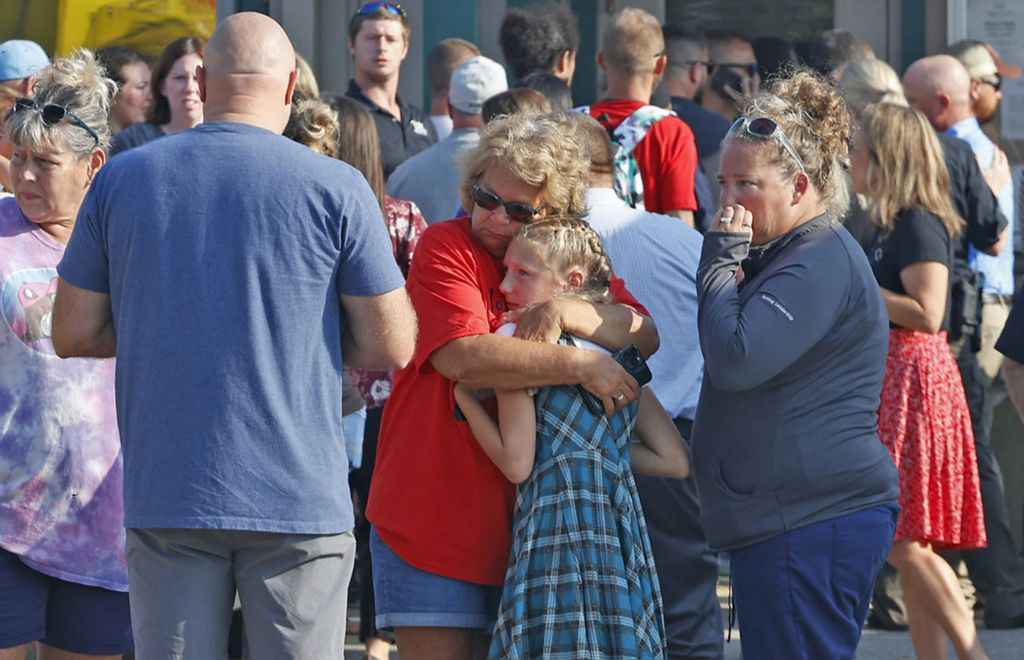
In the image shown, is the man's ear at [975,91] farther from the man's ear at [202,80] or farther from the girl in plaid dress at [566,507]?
the man's ear at [202,80]

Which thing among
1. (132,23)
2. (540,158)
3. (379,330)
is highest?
(132,23)

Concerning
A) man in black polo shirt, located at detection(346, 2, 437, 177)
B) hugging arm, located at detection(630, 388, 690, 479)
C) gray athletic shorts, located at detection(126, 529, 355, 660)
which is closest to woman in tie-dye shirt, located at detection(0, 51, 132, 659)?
gray athletic shorts, located at detection(126, 529, 355, 660)

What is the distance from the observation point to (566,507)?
3766 millimetres

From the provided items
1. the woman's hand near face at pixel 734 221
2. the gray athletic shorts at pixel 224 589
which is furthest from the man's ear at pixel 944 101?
the gray athletic shorts at pixel 224 589

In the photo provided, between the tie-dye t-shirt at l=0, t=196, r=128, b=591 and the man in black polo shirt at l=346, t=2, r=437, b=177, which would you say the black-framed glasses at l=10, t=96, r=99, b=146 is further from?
the man in black polo shirt at l=346, t=2, r=437, b=177

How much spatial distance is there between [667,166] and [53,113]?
249 centimetres

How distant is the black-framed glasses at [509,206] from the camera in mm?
3920

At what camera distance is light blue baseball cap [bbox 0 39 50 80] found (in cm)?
617

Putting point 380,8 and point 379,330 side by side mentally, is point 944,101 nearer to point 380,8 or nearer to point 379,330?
point 380,8

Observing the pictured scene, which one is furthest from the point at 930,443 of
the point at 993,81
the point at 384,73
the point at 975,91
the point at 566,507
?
the point at 384,73

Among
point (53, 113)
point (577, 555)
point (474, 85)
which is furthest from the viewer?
point (474, 85)

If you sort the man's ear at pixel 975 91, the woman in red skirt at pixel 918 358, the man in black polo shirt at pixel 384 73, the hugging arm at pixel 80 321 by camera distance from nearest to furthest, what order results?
the hugging arm at pixel 80 321 → the woman in red skirt at pixel 918 358 → the man in black polo shirt at pixel 384 73 → the man's ear at pixel 975 91

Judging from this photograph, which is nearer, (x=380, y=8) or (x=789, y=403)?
(x=789, y=403)

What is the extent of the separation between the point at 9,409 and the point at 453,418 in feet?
3.48
